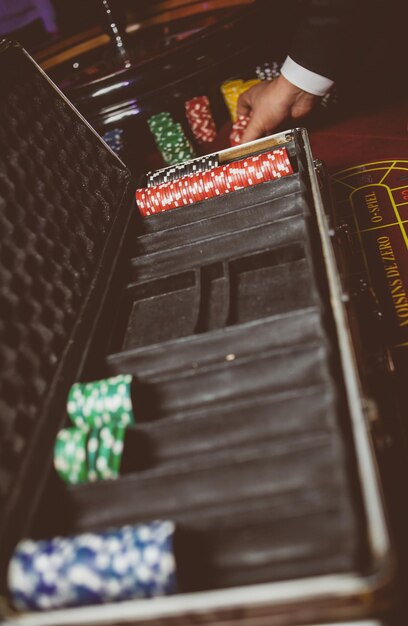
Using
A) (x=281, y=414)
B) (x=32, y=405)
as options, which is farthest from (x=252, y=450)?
(x=32, y=405)

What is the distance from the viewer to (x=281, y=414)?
64.6 inches

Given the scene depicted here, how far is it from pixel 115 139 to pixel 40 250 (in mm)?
1918

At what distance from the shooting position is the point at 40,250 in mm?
2123

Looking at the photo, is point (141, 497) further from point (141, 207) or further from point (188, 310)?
point (141, 207)

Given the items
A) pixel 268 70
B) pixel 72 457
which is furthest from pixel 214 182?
pixel 268 70

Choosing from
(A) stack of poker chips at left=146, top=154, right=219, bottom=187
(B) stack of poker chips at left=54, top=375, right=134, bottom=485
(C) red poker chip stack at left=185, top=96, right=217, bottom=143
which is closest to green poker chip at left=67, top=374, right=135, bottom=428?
(B) stack of poker chips at left=54, top=375, right=134, bottom=485

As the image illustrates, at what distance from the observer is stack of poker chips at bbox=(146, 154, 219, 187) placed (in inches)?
109

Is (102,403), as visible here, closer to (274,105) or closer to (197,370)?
(197,370)

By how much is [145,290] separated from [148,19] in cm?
425

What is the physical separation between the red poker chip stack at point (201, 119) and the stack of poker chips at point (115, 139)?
629 millimetres

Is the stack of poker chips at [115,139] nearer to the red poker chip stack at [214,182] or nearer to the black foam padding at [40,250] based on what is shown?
the black foam padding at [40,250]

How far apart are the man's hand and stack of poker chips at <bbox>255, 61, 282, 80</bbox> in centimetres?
61

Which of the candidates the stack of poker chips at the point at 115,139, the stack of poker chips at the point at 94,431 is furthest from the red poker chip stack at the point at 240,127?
the stack of poker chips at the point at 94,431

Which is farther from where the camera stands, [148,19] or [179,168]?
[148,19]
